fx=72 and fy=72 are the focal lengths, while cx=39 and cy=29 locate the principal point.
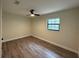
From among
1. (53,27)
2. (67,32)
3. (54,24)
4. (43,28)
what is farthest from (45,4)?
(43,28)

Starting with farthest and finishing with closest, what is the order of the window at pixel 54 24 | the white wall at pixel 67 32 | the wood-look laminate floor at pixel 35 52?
1. the window at pixel 54 24
2. the white wall at pixel 67 32
3. the wood-look laminate floor at pixel 35 52

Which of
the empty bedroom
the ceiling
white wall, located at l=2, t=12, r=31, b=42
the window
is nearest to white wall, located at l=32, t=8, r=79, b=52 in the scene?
the empty bedroom

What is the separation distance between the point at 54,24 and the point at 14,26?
3.34 meters

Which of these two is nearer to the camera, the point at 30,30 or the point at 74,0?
the point at 74,0

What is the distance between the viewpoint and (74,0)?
2564 mm

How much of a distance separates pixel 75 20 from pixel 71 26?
1.18 ft

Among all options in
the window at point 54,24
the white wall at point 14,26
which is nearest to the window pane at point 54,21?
the window at point 54,24

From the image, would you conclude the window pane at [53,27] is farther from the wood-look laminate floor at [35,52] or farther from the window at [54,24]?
the wood-look laminate floor at [35,52]

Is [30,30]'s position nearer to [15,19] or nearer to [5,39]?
[15,19]

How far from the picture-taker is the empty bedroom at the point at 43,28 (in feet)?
10.5

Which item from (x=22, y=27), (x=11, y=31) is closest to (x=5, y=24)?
(x=11, y=31)

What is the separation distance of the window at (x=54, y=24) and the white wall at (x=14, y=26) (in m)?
2.81

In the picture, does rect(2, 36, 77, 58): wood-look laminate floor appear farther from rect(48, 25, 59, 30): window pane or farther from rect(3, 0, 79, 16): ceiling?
rect(3, 0, 79, 16): ceiling

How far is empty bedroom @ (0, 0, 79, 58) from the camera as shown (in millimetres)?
3197
